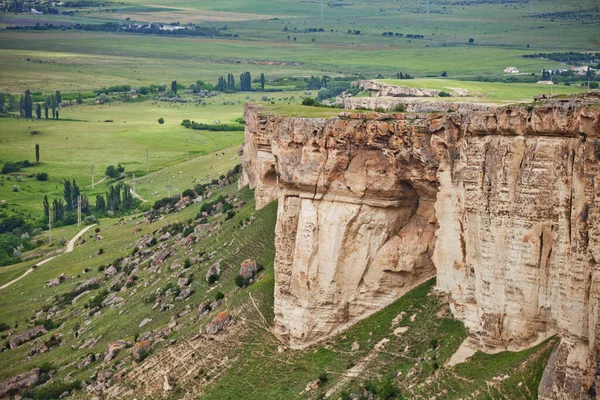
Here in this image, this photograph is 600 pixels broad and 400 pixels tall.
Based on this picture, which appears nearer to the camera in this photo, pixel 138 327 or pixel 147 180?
pixel 138 327

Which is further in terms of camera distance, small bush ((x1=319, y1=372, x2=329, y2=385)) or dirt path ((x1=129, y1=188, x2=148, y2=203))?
dirt path ((x1=129, y1=188, x2=148, y2=203))

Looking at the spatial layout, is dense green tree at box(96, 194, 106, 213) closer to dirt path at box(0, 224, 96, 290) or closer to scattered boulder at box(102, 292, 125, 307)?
dirt path at box(0, 224, 96, 290)

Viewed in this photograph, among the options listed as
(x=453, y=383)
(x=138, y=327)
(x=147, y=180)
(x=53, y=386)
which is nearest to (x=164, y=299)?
(x=138, y=327)

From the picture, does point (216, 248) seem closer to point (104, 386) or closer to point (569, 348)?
point (104, 386)

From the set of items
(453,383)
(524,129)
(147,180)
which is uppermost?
(524,129)

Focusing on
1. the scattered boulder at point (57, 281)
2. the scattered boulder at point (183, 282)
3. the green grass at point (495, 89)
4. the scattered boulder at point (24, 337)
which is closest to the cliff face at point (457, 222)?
the scattered boulder at point (183, 282)

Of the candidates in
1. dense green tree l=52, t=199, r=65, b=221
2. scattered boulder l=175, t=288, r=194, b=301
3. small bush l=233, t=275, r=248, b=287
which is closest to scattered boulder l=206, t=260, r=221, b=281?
scattered boulder l=175, t=288, r=194, b=301

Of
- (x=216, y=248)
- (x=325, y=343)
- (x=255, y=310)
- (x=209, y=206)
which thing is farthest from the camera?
(x=209, y=206)
